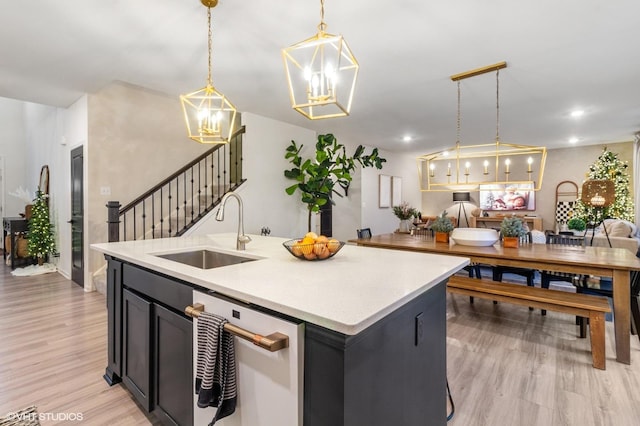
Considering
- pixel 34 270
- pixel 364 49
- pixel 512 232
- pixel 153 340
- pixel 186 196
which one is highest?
pixel 364 49

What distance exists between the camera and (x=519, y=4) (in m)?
2.43

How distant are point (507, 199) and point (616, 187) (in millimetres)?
2660

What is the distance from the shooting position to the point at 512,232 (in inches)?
141

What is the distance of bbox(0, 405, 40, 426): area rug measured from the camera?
5.98ft

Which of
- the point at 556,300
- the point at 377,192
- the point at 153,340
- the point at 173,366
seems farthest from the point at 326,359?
the point at 377,192

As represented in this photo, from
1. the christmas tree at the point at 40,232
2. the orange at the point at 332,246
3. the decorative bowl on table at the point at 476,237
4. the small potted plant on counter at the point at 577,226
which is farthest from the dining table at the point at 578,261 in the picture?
the christmas tree at the point at 40,232

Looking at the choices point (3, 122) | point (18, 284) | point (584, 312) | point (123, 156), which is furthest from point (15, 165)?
point (584, 312)

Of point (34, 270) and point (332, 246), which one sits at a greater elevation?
point (332, 246)

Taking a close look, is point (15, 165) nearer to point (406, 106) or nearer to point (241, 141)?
point (241, 141)

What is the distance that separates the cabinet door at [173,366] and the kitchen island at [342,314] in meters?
0.02

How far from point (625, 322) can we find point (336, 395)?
2.89 metres

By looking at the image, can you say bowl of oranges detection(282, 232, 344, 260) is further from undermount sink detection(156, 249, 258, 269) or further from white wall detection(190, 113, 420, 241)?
white wall detection(190, 113, 420, 241)

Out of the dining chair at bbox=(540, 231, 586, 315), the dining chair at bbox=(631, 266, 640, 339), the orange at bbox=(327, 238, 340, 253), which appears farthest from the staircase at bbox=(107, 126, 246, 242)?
the dining chair at bbox=(631, 266, 640, 339)

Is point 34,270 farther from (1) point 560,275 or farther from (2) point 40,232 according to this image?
(1) point 560,275
